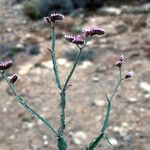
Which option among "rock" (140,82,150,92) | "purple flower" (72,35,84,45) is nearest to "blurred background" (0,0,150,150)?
"rock" (140,82,150,92)

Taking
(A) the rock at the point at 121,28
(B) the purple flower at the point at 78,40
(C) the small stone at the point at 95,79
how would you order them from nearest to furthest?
(B) the purple flower at the point at 78,40, (C) the small stone at the point at 95,79, (A) the rock at the point at 121,28

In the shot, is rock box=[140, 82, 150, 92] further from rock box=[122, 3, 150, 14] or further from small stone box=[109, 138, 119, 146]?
rock box=[122, 3, 150, 14]

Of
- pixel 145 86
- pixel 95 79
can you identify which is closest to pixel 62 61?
pixel 95 79

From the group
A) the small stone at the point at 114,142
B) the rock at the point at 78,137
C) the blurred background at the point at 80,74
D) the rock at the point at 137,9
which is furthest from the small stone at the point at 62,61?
the rock at the point at 137,9

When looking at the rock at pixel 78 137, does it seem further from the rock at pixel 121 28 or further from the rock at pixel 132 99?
the rock at pixel 121 28

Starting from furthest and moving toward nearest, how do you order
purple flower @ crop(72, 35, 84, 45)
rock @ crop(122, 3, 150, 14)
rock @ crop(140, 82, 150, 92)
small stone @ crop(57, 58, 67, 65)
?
rock @ crop(122, 3, 150, 14) < small stone @ crop(57, 58, 67, 65) < rock @ crop(140, 82, 150, 92) < purple flower @ crop(72, 35, 84, 45)

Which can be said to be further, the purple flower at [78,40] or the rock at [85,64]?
the rock at [85,64]

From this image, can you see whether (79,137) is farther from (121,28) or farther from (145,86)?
(121,28)

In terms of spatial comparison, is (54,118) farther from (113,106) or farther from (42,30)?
(42,30)

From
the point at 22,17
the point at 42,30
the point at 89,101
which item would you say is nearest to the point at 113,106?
the point at 89,101
